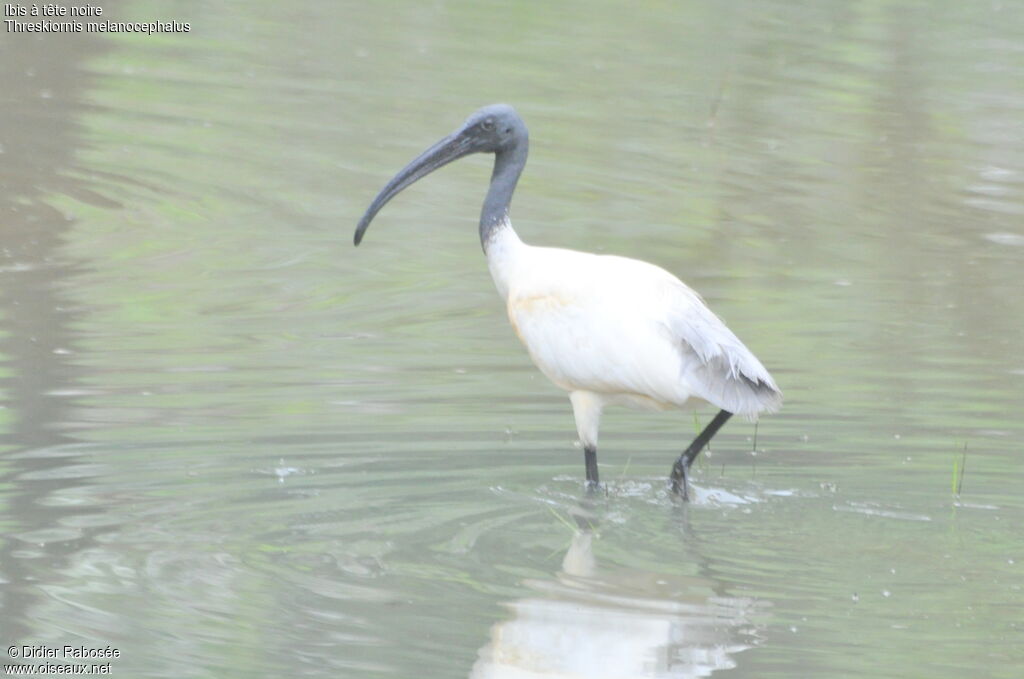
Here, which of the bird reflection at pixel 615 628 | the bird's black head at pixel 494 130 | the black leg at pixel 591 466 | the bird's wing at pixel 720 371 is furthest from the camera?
the bird's black head at pixel 494 130

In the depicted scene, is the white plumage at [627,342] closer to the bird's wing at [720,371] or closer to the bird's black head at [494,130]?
the bird's wing at [720,371]

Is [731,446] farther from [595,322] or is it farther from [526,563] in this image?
[526,563]

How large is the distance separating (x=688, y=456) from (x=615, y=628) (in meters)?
1.55

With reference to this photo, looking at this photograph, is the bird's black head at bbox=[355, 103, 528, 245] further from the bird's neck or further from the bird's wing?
the bird's wing

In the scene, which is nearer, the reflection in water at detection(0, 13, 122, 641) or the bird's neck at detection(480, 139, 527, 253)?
the reflection in water at detection(0, 13, 122, 641)

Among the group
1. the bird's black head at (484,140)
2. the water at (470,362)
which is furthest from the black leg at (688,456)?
the bird's black head at (484,140)

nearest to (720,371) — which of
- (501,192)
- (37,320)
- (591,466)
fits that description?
(591,466)

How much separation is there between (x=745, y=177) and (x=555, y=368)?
6574 mm

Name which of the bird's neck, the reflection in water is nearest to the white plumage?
the bird's neck

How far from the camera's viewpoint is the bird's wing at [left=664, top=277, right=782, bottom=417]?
750 cm

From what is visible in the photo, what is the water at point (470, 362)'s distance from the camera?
6402 millimetres

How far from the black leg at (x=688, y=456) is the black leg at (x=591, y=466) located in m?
0.31

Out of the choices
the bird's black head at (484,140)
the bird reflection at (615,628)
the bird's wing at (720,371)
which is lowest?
the bird reflection at (615,628)

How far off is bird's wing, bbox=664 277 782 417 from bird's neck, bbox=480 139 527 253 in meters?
1.04
